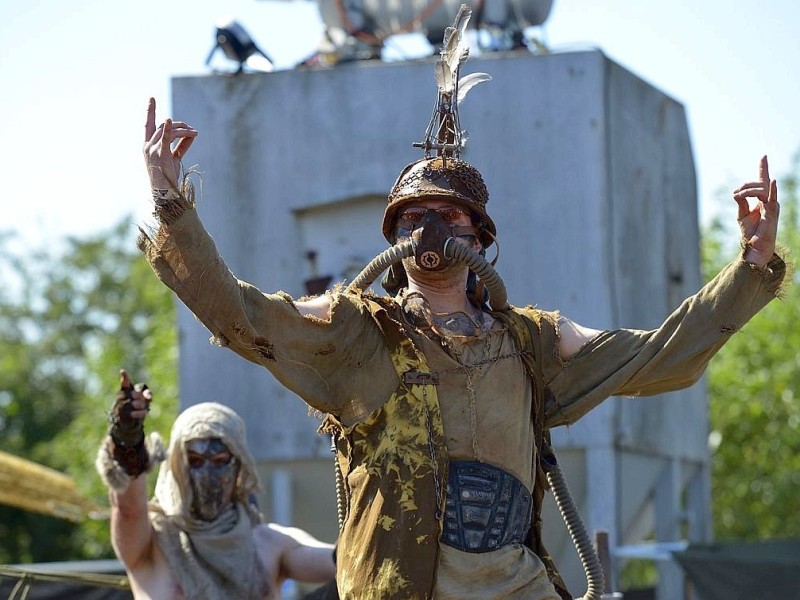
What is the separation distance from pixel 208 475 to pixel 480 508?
2.55m

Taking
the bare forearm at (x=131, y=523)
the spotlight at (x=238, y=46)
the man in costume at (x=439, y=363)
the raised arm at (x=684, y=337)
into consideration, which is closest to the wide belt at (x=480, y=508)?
the man in costume at (x=439, y=363)

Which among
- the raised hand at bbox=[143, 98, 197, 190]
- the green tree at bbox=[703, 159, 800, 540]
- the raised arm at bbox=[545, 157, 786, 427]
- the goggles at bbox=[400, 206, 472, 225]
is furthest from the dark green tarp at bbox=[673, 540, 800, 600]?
the green tree at bbox=[703, 159, 800, 540]

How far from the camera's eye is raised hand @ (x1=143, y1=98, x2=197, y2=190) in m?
4.35

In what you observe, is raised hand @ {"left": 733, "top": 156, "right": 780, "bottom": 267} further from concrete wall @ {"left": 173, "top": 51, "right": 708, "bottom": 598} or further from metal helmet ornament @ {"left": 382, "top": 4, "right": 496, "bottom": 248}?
concrete wall @ {"left": 173, "top": 51, "right": 708, "bottom": 598}

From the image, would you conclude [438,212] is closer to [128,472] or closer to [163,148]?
[163,148]

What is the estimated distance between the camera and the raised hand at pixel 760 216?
478 cm

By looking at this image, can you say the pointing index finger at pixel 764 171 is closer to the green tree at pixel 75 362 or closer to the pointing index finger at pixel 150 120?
the pointing index finger at pixel 150 120

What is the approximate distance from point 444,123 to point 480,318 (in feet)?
2.12

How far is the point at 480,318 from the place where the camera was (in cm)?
500

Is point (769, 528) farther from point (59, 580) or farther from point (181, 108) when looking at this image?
point (59, 580)

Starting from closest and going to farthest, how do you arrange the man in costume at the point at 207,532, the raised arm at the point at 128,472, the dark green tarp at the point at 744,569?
1. the raised arm at the point at 128,472
2. the man in costume at the point at 207,532
3. the dark green tarp at the point at 744,569

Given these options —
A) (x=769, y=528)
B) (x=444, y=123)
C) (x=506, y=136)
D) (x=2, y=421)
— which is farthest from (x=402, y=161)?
(x=2, y=421)

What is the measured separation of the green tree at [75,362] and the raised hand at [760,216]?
18772mm

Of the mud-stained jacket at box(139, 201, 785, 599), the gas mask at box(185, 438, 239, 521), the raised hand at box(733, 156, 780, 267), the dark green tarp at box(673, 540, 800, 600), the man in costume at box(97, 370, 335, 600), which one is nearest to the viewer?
the mud-stained jacket at box(139, 201, 785, 599)
